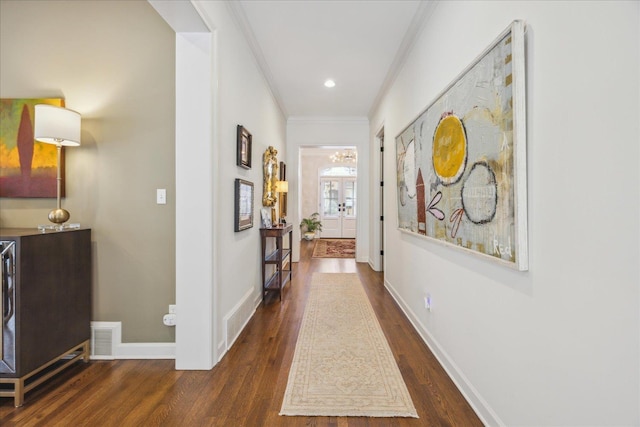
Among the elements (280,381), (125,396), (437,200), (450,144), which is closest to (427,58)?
(450,144)

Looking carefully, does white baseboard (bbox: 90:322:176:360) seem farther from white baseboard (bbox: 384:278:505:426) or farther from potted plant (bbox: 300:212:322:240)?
potted plant (bbox: 300:212:322:240)

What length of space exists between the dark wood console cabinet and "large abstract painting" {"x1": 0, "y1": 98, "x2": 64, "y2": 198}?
472 mm

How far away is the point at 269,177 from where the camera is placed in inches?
166

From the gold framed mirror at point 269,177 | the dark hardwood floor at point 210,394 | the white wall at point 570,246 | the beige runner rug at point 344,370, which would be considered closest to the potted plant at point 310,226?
the gold framed mirror at point 269,177

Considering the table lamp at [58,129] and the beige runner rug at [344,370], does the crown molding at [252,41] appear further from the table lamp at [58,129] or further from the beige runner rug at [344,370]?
the beige runner rug at [344,370]

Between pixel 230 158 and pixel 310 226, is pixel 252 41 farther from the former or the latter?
pixel 310 226

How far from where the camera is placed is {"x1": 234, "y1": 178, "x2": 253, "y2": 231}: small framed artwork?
2.72 m

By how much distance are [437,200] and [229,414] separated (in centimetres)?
186

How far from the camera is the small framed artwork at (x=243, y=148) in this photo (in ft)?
9.01

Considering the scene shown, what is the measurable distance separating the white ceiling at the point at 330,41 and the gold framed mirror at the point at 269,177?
3.33ft

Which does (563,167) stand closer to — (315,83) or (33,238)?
(33,238)

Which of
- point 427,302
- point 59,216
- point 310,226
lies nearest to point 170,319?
point 59,216

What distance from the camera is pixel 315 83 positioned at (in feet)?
14.2

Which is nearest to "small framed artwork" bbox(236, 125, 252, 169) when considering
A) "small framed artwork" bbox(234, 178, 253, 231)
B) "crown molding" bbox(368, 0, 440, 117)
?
"small framed artwork" bbox(234, 178, 253, 231)
